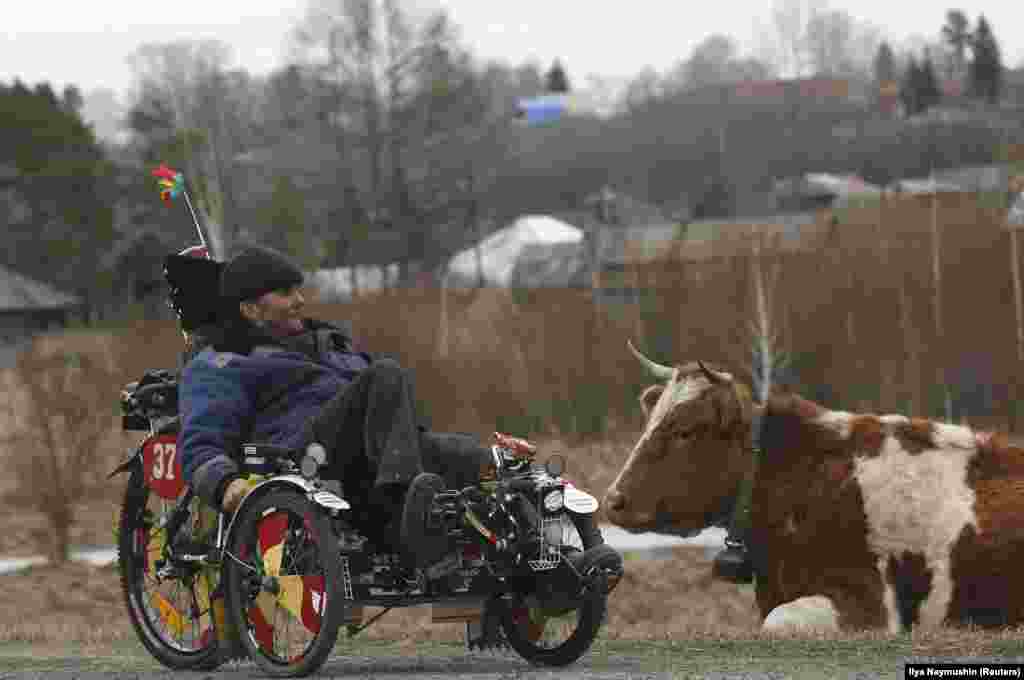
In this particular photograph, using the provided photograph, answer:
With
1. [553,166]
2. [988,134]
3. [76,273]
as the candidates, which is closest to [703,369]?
[76,273]

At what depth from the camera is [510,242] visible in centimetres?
7888

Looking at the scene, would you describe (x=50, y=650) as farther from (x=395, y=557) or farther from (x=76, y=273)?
(x=76, y=273)

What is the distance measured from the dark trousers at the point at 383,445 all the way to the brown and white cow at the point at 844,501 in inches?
82.2

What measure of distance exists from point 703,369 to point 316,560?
116 inches

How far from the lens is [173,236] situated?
242 ft

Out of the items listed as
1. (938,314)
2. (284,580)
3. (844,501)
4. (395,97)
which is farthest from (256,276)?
(395,97)

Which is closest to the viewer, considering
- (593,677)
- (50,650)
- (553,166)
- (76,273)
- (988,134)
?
(593,677)

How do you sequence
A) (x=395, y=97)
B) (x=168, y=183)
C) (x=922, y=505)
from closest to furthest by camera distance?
(x=168, y=183) < (x=922, y=505) < (x=395, y=97)

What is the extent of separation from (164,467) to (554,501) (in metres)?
1.71

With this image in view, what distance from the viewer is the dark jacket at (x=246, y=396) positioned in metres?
6.77

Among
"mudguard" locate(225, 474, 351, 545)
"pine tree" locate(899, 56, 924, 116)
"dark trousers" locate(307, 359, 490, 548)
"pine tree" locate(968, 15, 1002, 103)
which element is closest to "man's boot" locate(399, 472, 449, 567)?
"dark trousers" locate(307, 359, 490, 548)

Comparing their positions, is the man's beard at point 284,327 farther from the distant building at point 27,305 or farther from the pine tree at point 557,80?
the pine tree at point 557,80

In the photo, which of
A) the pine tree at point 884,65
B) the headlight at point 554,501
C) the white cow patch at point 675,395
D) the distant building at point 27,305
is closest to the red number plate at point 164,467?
the headlight at point 554,501

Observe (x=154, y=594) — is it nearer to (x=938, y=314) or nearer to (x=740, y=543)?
(x=740, y=543)
